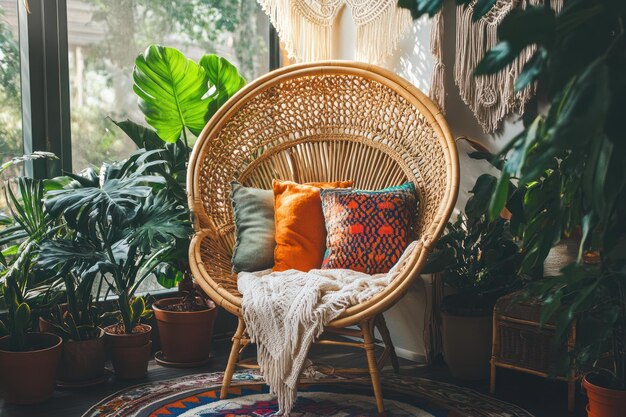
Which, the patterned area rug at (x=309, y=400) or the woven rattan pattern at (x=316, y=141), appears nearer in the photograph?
the patterned area rug at (x=309, y=400)

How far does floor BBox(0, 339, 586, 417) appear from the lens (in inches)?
88.5

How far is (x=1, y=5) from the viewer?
2631mm

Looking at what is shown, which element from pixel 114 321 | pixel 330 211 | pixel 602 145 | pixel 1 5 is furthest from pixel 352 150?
pixel 602 145

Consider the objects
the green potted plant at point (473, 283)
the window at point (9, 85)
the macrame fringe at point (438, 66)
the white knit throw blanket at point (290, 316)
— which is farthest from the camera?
the macrame fringe at point (438, 66)

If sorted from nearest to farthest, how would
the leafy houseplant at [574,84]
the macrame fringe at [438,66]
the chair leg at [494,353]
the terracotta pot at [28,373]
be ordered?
the leafy houseplant at [574,84] → the terracotta pot at [28,373] → the chair leg at [494,353] → the macrame fringe at [438,66]

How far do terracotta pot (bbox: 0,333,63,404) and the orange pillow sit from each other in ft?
2.62

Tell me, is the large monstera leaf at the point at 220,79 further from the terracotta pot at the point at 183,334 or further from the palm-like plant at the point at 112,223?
the terracotta pot at the point at 183,334

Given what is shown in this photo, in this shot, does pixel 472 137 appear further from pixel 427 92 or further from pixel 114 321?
pixel 114 321

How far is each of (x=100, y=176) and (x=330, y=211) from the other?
80 cm

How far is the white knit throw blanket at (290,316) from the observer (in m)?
2.11

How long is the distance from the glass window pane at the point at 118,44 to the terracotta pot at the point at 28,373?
88cm

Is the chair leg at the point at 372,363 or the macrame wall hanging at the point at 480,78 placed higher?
the macrame wall hanging at the point at 480,78

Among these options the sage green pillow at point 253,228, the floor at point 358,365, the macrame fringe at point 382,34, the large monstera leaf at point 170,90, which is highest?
the macrame fringe at point 382,34

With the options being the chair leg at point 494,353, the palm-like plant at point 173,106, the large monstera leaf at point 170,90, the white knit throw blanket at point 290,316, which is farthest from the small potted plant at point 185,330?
the chair leg at point 494,353
